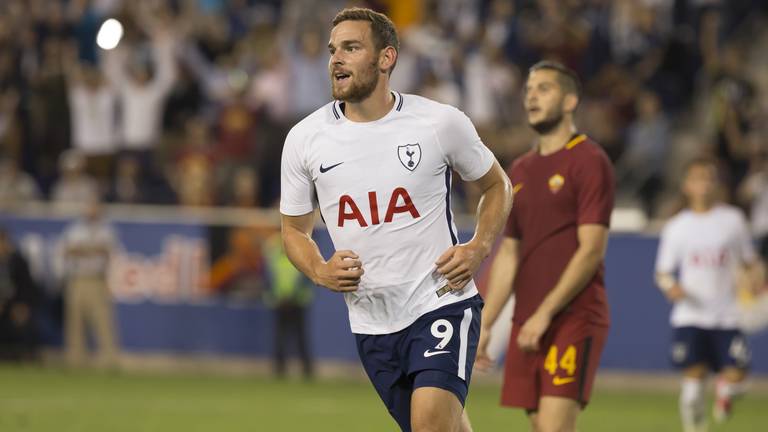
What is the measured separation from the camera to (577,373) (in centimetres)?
827

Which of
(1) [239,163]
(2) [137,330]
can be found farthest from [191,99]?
(2) [137,330]

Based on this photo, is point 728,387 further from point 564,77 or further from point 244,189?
point 244,189

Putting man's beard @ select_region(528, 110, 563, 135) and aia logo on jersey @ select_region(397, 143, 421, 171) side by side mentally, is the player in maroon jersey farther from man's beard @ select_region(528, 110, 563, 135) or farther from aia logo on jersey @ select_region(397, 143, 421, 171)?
aia logo on jersey @ select_region(397, 143, 421, 171)

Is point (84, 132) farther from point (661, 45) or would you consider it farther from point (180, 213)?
point (661, 45)

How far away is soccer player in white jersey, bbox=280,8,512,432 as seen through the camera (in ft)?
22.9

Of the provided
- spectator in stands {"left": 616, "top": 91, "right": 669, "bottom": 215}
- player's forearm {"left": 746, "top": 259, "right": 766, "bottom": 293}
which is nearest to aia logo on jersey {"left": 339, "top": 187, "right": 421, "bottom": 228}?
player's forearm {"left": 746, "top": 259, "right": 766, "bottom": 293}

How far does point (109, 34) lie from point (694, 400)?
11.5m

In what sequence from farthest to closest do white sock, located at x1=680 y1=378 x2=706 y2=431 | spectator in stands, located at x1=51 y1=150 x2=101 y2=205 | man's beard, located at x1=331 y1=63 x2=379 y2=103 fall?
1. spectator in stands, located at x1=51 y1=150 x2=101 y2=205
2. white sock, located at x1=680 y1=378 x2=706 y2=431
3. man's beard, located at x1=331 y1=63 x2=379 y2=103

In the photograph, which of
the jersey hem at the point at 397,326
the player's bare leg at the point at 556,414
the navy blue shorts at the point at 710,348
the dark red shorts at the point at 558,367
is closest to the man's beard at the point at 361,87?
the jersey hem at the point at 397,326

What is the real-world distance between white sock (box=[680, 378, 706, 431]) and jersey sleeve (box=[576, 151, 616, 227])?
4799 millimetres

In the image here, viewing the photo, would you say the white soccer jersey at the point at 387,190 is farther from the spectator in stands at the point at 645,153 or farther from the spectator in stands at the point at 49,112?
the spectator in stands at the point at 49,112

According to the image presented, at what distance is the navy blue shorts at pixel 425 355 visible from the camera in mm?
6984

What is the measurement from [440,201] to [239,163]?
13.7 metres

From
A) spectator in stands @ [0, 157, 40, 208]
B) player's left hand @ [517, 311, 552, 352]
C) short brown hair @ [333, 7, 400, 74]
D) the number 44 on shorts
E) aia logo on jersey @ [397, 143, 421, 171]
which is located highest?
short brown hair @ [333, 7, 400, 74]
